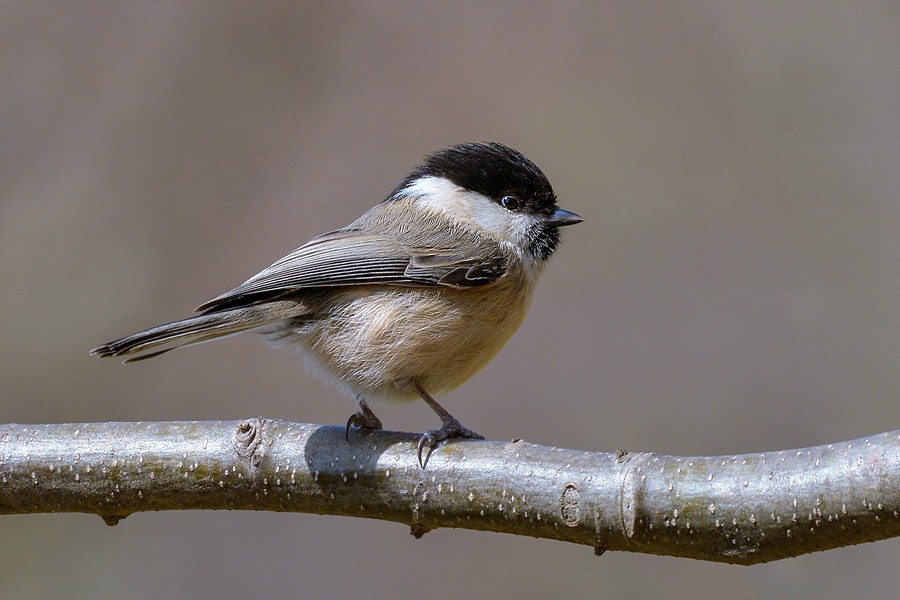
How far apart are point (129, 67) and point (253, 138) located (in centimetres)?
76

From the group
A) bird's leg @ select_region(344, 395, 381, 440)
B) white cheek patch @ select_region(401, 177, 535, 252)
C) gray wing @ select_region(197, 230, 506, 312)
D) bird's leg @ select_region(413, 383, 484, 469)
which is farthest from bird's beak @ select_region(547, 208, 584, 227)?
bird's leg @ select_region(344, 395, 381, 440)

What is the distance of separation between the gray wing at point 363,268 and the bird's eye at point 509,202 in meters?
0.27

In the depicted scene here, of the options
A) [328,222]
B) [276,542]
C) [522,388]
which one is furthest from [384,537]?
[328,222]

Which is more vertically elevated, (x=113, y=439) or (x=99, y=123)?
(x=99, y=123)

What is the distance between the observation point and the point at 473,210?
131 inches

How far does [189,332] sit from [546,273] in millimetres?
1775

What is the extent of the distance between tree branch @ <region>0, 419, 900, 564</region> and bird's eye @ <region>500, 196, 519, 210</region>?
1.24m

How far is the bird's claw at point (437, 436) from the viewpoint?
7.13ft

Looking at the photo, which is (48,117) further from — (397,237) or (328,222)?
(397,237)

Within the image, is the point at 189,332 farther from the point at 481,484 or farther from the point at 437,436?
the point at 481,484

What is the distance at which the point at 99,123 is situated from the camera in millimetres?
4488

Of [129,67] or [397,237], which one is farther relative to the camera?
[129,67]

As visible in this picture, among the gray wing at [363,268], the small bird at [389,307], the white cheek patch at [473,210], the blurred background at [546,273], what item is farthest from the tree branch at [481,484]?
the blurred background at [546,273]

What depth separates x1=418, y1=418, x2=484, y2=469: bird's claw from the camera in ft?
7.13
